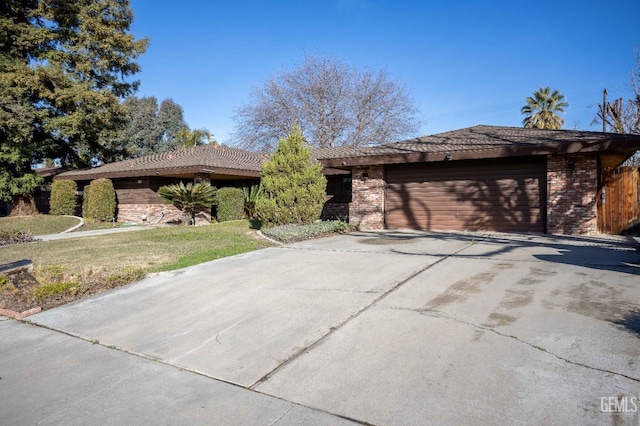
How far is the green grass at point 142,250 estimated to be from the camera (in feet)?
26.2

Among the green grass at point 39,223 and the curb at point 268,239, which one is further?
the green grass at point 39,223

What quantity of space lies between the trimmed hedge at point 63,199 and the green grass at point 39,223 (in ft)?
3.34

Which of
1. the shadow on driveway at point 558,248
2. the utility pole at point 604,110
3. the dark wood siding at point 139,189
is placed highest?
the utility pole at point 604,110

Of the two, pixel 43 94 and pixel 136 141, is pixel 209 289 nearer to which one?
pixel 43 94

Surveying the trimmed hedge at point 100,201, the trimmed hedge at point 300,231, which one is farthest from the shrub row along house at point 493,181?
the trimmed hedge at point 100,201

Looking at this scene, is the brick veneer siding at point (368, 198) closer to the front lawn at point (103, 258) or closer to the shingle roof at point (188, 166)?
the front lawn at point (103, 258)

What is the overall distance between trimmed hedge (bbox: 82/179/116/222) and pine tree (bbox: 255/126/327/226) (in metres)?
10.9

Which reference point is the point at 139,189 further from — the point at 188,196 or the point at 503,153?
the point at 503,153

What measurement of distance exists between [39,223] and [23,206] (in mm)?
4191

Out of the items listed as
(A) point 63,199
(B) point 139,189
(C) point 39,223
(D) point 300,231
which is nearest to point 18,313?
(D) point 300,231

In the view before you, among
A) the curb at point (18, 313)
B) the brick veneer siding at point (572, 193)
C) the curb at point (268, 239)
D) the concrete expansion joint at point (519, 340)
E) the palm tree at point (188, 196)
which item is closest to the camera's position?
the concrete expansion joint at point (519, 340)

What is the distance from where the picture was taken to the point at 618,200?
11.7m

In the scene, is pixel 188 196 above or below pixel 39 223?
above

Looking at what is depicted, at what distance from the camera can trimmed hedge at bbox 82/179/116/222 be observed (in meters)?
19.3
